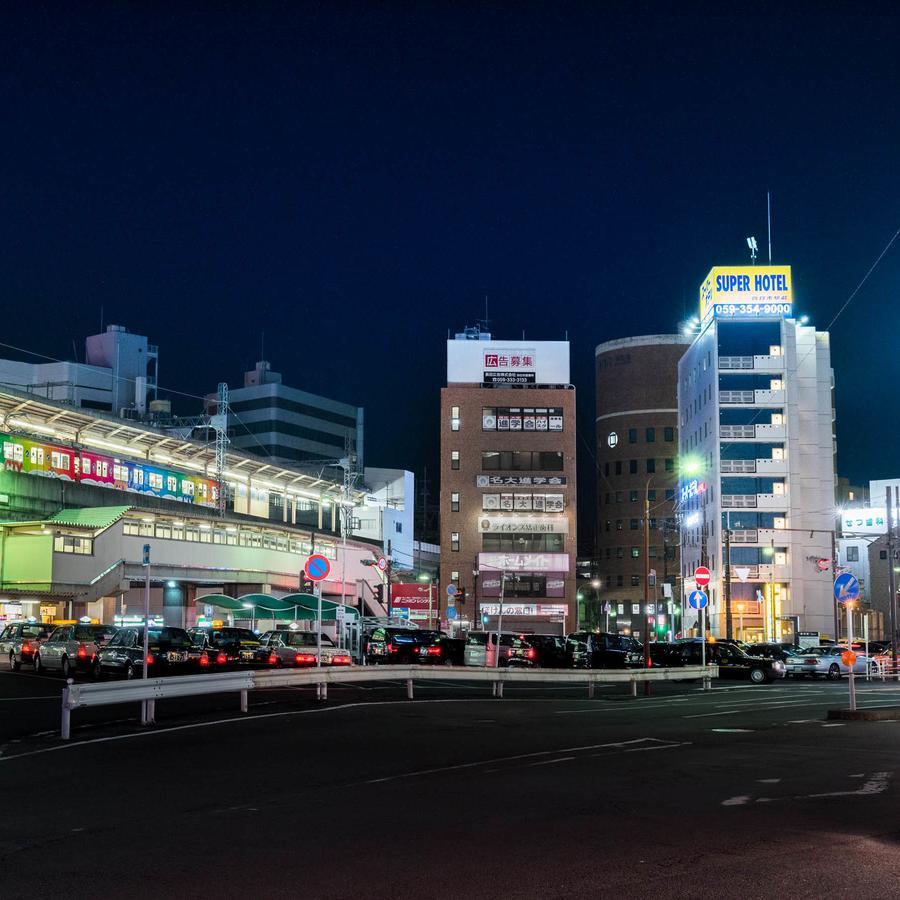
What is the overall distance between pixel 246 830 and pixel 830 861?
464cm

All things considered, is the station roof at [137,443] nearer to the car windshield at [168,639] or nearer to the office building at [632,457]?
the car windshield at [168,639]

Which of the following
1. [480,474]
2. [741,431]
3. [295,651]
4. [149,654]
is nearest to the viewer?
[149,654]

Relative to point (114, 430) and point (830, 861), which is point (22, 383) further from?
point (830, 861)

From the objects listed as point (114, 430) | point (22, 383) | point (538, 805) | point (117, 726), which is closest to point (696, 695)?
point (117, 726)

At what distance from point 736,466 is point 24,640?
57149 mm

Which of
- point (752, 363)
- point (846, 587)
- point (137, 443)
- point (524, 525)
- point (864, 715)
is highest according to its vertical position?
point (752, 363)

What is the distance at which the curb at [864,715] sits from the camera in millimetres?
22500

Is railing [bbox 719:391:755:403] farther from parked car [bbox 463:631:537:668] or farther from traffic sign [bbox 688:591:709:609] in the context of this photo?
traffic sign [bbox 688:591:709:609]

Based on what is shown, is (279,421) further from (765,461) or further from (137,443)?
(765,461)

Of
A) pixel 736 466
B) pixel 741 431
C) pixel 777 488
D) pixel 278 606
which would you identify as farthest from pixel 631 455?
pixel 278 606

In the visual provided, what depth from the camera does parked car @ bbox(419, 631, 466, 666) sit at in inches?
1810

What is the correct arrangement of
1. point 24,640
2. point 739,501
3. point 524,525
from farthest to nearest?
point 524,525 → point 739,501 → point 24,640

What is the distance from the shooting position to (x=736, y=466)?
84.7 meters

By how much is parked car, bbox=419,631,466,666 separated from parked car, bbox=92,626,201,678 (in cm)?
1213
